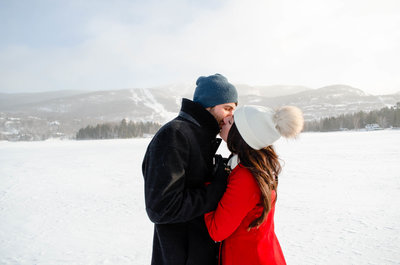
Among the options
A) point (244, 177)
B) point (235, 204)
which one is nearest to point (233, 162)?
point (244, 177)

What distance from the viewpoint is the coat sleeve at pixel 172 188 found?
4.77 feet

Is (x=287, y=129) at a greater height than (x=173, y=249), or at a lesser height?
greater

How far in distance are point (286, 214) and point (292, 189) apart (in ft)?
7.39

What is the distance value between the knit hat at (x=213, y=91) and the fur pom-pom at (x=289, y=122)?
0.41 m

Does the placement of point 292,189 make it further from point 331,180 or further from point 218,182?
point 218,182

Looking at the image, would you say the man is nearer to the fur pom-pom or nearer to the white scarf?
the white scarf

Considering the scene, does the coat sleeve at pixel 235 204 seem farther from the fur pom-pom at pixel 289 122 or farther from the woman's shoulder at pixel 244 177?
the fur pom-pom at pixel 289 122

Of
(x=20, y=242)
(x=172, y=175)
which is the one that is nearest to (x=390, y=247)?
(x=172, y=175)

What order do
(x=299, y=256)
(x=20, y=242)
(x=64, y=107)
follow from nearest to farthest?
(x=299, y=256), (x=20, y=242), (x=64, y=107)

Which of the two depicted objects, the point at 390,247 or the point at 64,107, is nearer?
the point at 390,247

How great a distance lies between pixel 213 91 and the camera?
177 centimetres

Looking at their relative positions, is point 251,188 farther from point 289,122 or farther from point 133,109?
point 133,109

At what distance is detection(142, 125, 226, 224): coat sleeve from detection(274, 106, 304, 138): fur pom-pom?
0.49 metres

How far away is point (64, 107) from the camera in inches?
7485
